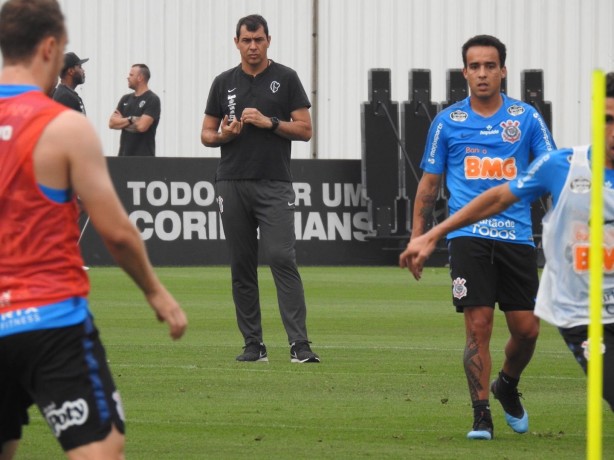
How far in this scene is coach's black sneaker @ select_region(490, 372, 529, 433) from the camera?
27.4ft

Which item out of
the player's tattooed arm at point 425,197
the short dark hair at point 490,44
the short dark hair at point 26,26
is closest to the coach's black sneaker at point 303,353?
the player's tattooed arm at point 425,197

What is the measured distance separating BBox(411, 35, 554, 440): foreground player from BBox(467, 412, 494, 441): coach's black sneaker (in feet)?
0.72

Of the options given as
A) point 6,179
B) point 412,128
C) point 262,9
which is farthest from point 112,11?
point 6,179

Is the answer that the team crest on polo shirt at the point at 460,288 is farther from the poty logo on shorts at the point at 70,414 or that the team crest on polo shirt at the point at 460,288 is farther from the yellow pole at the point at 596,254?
the poty logo on shorts at the point at 70,414

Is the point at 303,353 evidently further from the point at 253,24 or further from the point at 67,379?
the point at 67,379

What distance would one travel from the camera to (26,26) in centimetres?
498

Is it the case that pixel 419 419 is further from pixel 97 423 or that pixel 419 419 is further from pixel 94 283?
pixel 94 283

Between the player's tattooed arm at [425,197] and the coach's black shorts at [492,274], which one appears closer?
the coach's black shorts at [492,274]

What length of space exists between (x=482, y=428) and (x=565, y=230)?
6.88 feet

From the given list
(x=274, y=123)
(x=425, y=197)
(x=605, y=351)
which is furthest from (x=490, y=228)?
(x=274, y=123)

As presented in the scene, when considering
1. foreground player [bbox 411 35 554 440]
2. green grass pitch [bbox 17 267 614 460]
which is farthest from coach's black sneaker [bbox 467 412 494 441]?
foreground player [bbox 411 35 554 440]

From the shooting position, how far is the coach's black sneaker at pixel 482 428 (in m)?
8.04

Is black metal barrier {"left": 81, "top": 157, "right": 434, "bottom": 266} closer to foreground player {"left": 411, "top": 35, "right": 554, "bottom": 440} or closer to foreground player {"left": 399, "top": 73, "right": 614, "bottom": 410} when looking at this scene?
foreground player {"left": 411, "top": 35, "right": 554, "bottom": 440}

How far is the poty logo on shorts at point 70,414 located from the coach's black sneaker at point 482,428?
11.7 feet
